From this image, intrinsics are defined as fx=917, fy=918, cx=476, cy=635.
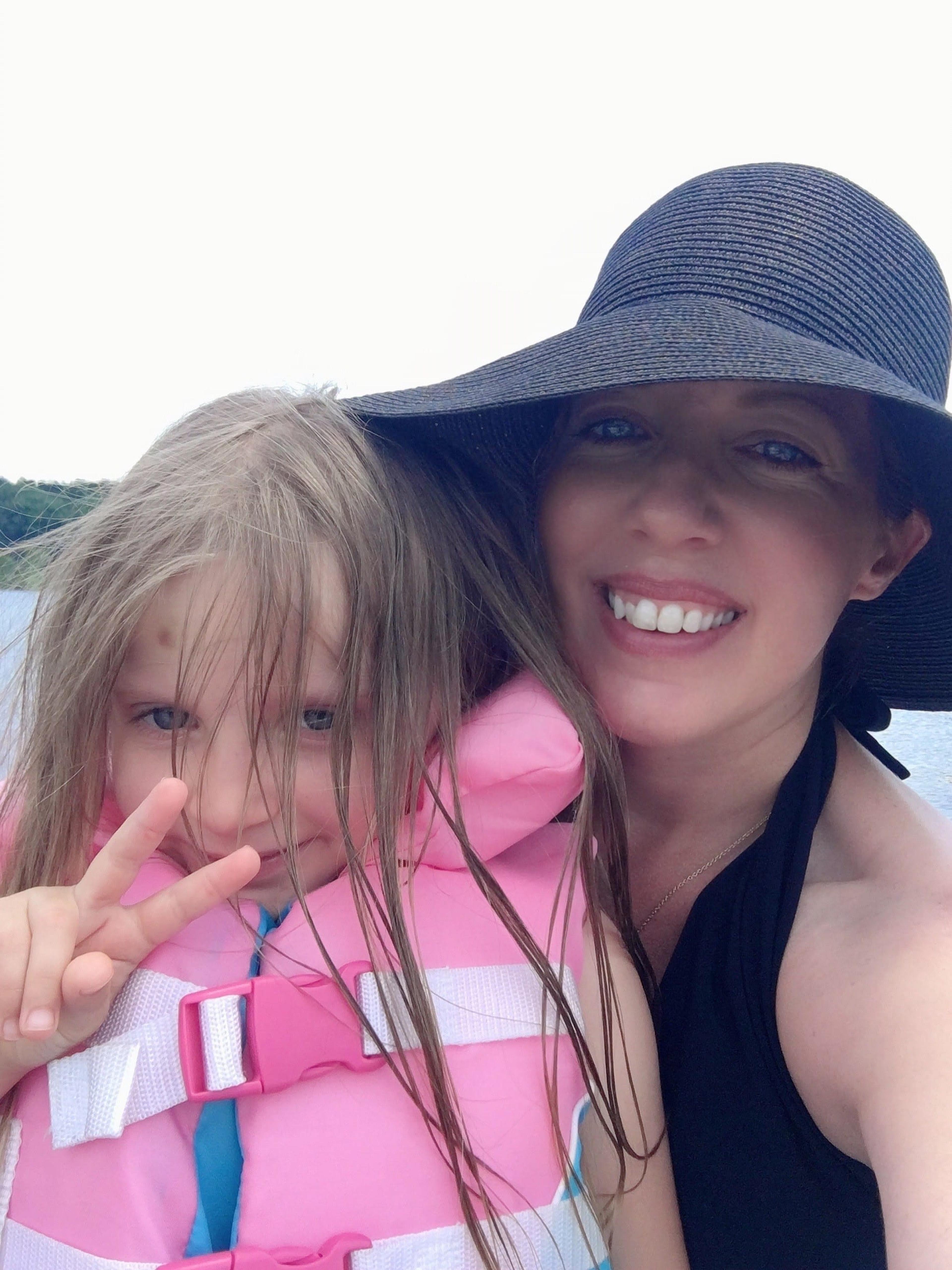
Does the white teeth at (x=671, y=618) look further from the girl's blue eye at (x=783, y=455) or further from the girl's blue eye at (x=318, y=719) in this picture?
the girl's blue eye at (x=318, y=719)

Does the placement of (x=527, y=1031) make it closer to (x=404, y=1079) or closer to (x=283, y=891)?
(x=404, y=1079)

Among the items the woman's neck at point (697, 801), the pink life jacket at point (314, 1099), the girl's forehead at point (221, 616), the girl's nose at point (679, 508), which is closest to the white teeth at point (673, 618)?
the girl's nose at point (679, 508)

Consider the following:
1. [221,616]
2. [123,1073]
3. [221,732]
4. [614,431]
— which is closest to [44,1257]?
A: [123,1073]

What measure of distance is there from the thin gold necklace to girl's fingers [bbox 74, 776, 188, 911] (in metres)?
1.05

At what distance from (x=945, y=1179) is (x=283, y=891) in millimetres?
905

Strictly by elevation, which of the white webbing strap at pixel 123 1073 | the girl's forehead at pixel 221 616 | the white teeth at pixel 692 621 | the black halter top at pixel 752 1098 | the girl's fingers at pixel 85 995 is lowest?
the black halter top at pixel 752 1098

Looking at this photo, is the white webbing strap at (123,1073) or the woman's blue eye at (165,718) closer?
the white webbing strap at (123,1073)

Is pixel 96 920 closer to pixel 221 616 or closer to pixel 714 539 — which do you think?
pixel 221 616

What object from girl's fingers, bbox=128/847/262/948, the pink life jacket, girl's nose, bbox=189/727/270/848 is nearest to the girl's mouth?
the pink life jacket

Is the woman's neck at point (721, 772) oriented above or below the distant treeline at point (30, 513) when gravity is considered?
below

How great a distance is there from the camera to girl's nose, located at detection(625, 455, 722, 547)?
1495 mm

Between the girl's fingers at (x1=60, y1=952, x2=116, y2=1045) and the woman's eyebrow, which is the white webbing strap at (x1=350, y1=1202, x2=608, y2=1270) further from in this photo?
the woman's eyebrow

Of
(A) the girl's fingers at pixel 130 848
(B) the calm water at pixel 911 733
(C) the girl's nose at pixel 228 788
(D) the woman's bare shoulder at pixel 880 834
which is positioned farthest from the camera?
(B) the calm water at pixel 911 733

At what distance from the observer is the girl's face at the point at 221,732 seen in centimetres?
123
